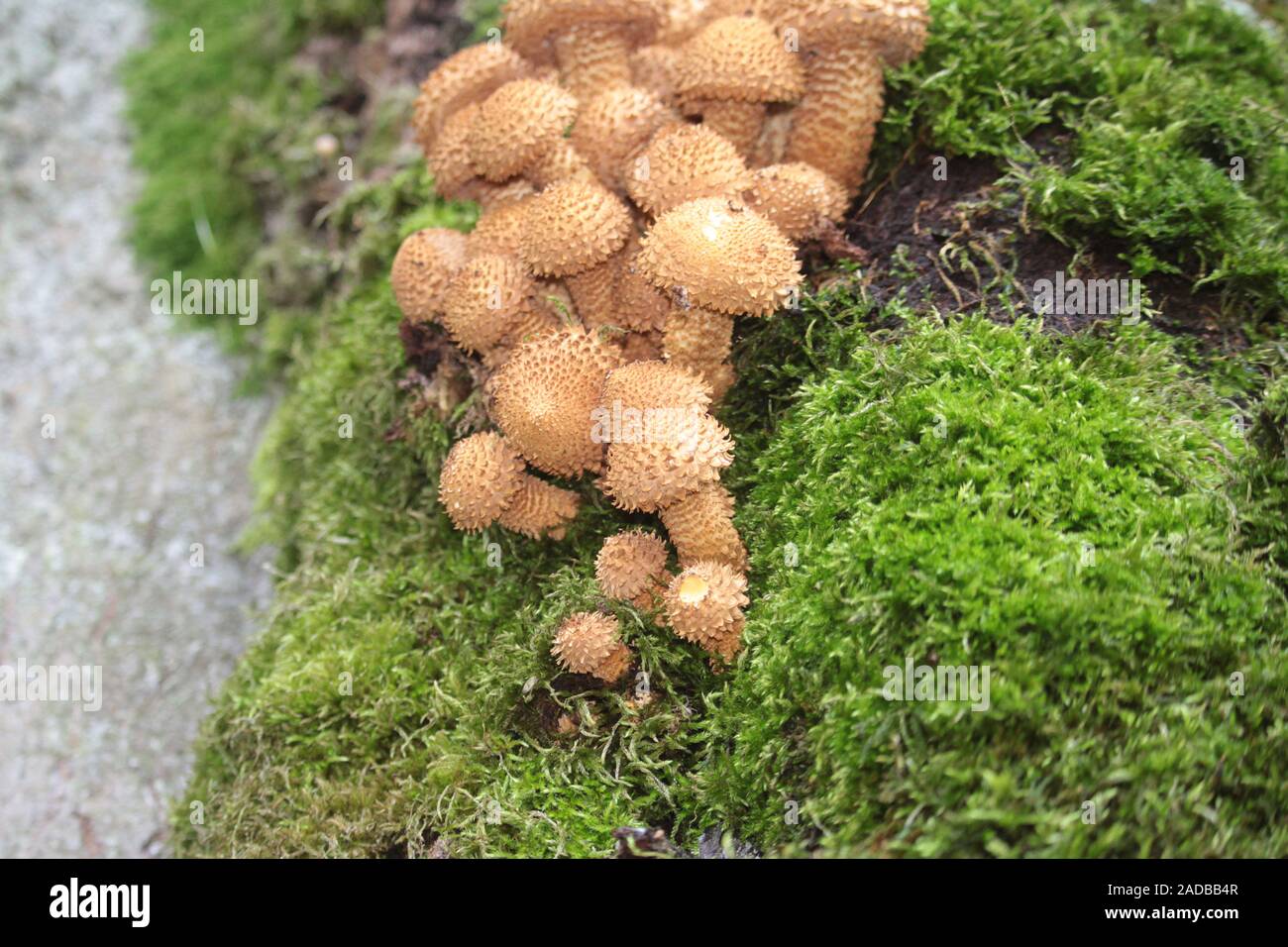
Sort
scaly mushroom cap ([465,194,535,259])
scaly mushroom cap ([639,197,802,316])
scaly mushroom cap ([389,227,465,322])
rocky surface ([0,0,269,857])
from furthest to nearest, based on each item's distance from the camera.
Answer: rocky surface ([0,0,269,857]) → scaly mushroom cap ([389,227,465,322]) → scaly mushroom cap ([465,194,535,259]) → scaly mushroom cap ([639,197,802,316])

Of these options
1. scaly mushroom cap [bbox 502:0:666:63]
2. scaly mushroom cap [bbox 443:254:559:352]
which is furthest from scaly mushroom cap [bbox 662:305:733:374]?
scaly mushroom cap [bbox 502:0:666:63]

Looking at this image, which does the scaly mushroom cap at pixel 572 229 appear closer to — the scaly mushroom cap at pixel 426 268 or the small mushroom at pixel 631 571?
the scaly mushroom cap at pixel 426 268

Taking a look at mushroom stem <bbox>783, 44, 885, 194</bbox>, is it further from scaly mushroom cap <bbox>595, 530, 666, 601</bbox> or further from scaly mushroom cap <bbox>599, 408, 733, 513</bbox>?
scaly mushroom cap <bbox>595, 530, 666, 601</bbox>

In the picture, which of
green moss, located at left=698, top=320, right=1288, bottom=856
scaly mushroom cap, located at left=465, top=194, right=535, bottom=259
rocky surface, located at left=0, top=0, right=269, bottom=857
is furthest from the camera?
rocky surface, located at left=0, top=0, right=269, bottom=857

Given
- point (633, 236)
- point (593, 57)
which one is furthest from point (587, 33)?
point (633, 236)
